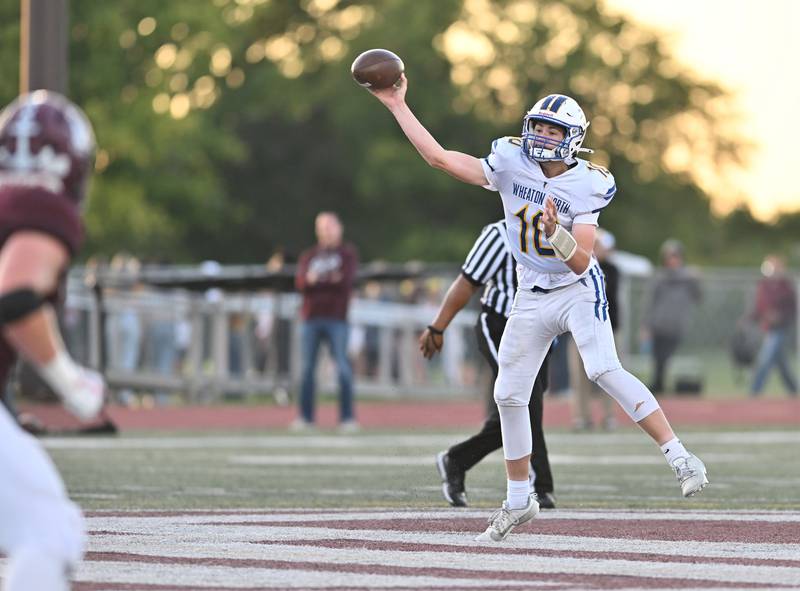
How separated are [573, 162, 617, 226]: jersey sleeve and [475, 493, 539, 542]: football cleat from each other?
1213 mm

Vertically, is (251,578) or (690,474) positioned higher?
(690,474)

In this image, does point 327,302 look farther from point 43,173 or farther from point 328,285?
point 43,173

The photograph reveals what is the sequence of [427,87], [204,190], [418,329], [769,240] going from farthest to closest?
[769,240] → [427,87] → [204,190] → [418,329]

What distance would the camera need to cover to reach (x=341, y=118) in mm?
56375

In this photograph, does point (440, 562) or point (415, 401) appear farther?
point (415, 401)

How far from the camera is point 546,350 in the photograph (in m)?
8.12

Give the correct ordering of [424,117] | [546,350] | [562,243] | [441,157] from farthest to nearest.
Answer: [424,117]
[546,350]
[441,157]
[562,243]

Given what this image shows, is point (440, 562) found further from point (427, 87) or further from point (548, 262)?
point (427, 87)

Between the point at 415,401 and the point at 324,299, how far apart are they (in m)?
6.73

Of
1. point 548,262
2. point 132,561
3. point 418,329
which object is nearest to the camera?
point 132,561

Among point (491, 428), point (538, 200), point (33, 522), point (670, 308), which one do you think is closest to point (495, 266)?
point (491, 428)

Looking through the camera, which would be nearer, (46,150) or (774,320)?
(46,150)

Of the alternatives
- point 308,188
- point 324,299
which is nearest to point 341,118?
point 308,188

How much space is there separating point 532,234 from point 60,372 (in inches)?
129
